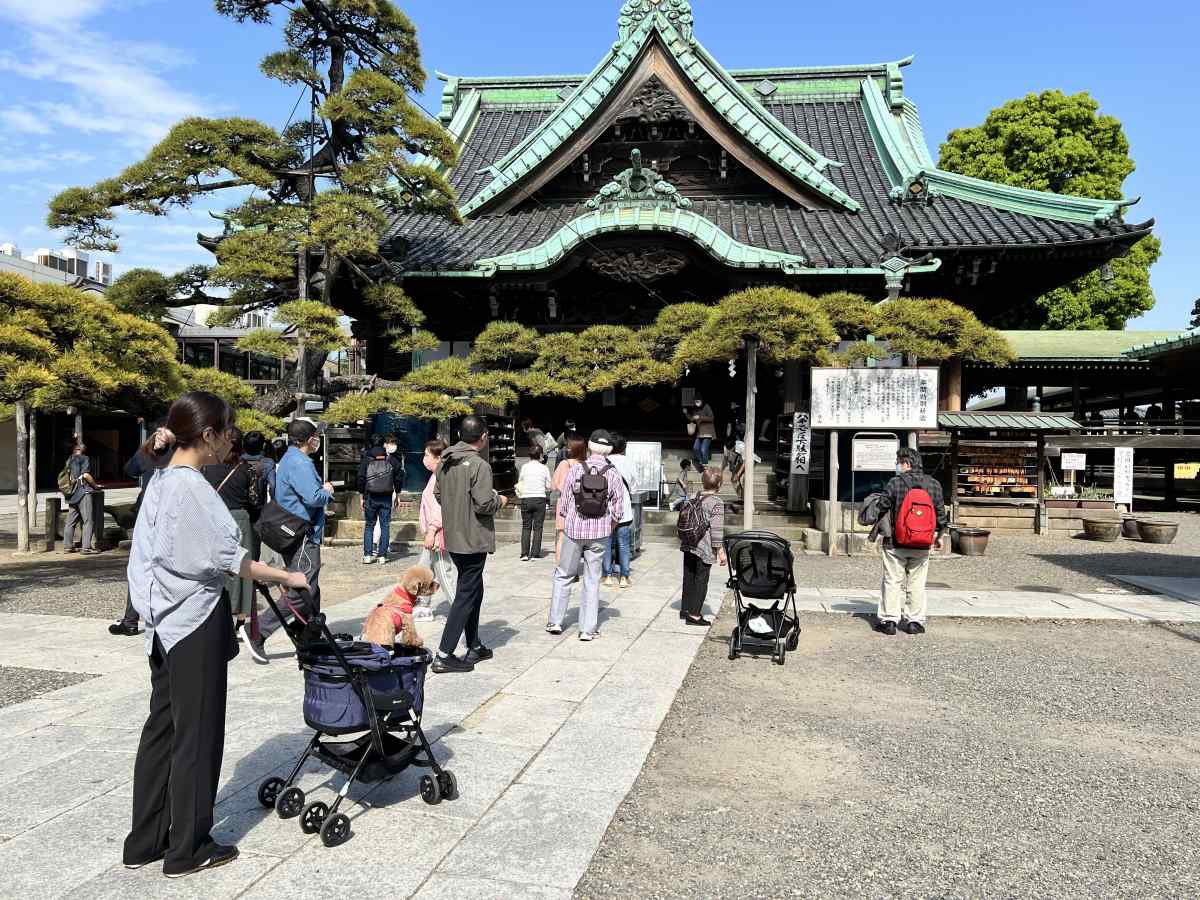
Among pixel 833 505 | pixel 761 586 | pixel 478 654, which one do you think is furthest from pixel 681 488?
pixel 478 654

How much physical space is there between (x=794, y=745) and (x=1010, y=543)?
12.1 metres

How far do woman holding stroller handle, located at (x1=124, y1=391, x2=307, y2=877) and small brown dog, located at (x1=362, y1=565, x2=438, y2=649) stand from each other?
1.19 m

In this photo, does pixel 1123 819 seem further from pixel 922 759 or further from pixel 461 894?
pixel 461 894

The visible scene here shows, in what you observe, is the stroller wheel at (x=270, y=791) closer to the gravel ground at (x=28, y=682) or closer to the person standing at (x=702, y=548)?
the gravel ground at (x=28, y=682)

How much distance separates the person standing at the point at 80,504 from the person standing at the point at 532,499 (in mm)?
6827

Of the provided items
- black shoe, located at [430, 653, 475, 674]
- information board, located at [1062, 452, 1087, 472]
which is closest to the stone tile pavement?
black shoe, located at [430, 653, 475, 674]

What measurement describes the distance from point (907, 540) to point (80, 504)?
12.1 m

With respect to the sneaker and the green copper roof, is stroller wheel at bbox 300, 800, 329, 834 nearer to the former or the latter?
the sneaker

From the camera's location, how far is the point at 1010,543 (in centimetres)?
1495

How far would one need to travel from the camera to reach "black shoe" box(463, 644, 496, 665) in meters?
6.18

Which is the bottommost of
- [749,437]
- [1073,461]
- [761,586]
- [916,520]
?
[761,586]

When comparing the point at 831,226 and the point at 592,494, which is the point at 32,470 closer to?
the point at 592,494

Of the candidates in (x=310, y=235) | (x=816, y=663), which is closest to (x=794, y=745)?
(x=816, y=663)

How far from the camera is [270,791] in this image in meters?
3.64
